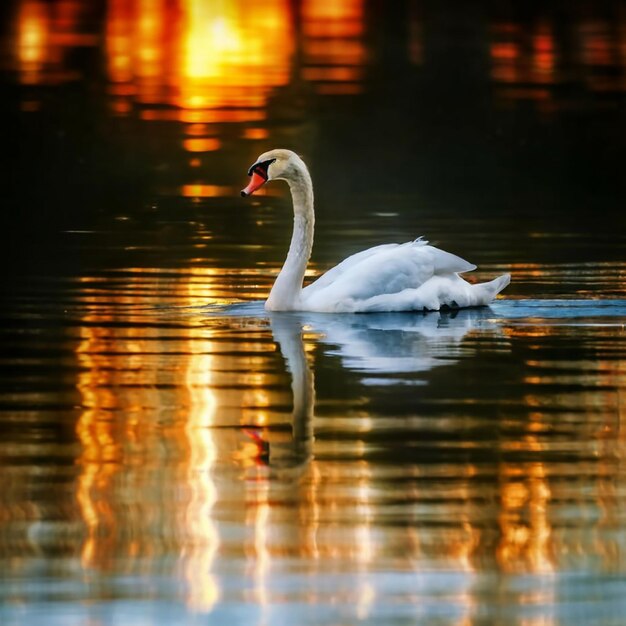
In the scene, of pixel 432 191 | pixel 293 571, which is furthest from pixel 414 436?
pixel 432 191

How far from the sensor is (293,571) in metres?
9.05

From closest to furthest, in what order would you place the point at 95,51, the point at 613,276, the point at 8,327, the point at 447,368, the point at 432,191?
the point at 447,368
the point at 8,327
the point at 613,276
the point at 432,191
the point at 95,51

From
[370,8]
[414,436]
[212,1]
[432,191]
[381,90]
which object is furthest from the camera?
[212,1]

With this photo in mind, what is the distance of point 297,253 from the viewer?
56.3ft

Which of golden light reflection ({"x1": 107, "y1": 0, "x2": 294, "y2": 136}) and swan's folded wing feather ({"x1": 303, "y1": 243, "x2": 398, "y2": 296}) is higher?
swan's folded wing feather ({"x1": 303, "y1": 243, "x2": 398, "y2": 296})

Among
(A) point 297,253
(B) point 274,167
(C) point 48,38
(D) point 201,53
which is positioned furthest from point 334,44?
(A) point 297,253

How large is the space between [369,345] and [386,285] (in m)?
1.51

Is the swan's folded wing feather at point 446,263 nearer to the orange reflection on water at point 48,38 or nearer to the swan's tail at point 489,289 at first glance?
the swan's tail at point 489,289

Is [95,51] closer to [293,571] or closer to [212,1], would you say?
[212,1]

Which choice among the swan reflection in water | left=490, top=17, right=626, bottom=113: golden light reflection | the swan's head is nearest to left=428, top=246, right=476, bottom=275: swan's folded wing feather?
the swan reflection in water

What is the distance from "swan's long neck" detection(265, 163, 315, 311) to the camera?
1653cm

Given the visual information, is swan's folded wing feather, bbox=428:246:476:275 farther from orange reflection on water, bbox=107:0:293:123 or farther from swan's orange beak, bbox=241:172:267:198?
orange reflection on water, bbox=107:0:293:123

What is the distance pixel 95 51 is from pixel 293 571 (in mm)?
40657

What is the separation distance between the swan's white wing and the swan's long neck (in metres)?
0.16
